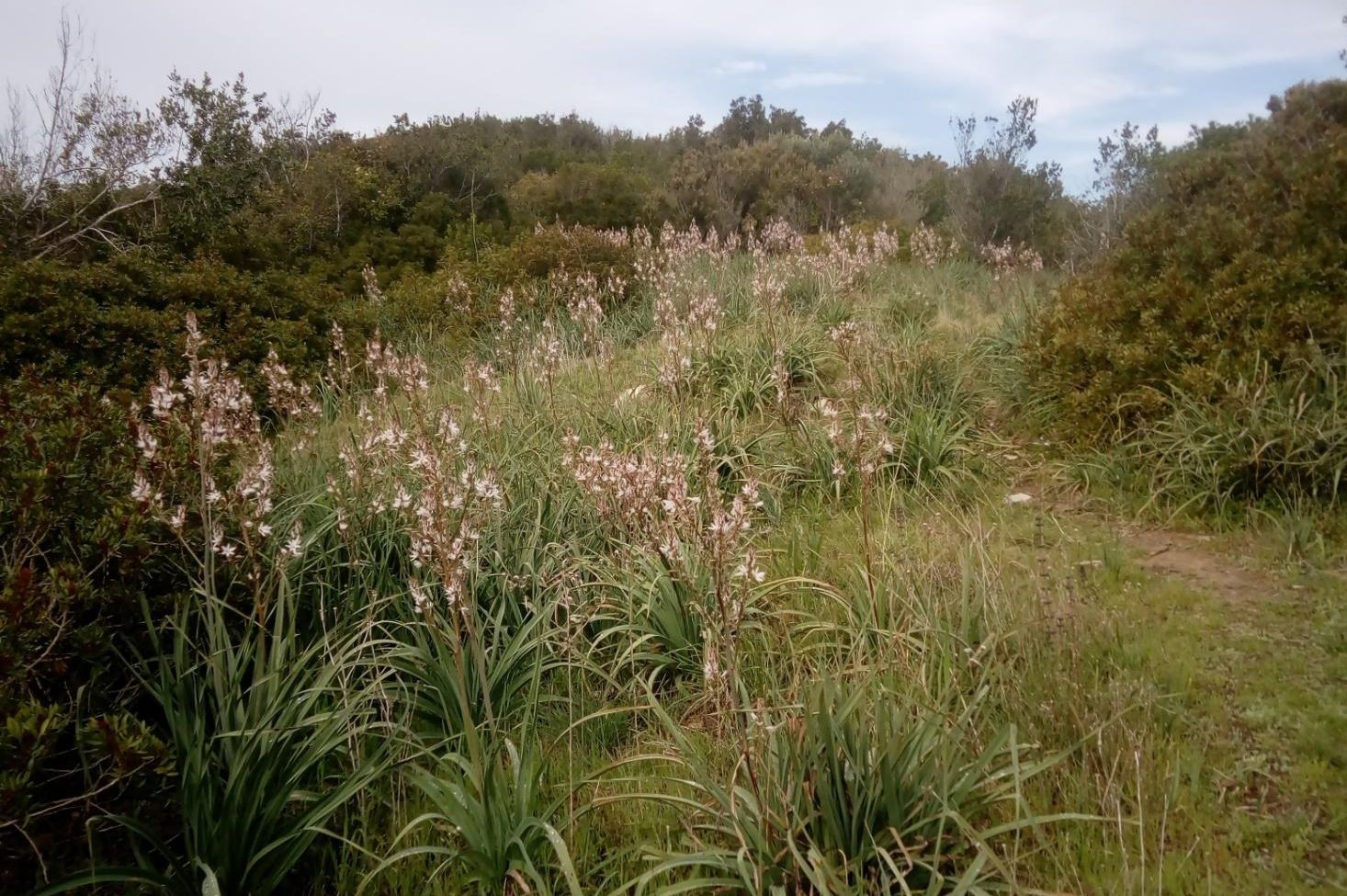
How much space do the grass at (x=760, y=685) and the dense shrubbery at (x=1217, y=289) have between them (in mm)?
580

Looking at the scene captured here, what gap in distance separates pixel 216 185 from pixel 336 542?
14.1m

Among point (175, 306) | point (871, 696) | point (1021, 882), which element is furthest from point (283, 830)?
point (175, 306)

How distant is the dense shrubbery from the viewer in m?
4.68

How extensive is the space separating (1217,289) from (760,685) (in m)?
4.03

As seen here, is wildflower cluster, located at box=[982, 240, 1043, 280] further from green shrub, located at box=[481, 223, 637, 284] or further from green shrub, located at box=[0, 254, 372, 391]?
green shrub, located at box=[0, 254, 372, 391]

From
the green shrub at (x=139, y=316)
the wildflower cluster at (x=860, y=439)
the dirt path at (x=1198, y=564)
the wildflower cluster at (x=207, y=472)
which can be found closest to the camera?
the wildflower cluster at (x=207, y=472)

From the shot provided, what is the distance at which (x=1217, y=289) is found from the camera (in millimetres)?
4957

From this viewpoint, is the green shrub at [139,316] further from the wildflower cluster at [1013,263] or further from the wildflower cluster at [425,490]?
the wildflower cluster at [1013,263]

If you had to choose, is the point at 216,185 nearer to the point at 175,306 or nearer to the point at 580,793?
the point at 175,306

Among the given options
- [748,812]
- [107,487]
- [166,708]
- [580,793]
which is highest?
[107,487]

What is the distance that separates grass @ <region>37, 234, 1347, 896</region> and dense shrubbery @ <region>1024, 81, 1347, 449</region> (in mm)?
580

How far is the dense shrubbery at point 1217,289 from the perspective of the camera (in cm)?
468

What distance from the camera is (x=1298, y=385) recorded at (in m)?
4.36

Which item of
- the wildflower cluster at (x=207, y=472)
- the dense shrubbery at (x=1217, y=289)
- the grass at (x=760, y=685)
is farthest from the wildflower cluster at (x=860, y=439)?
the wildflower cluster at (x=207, y=472)
